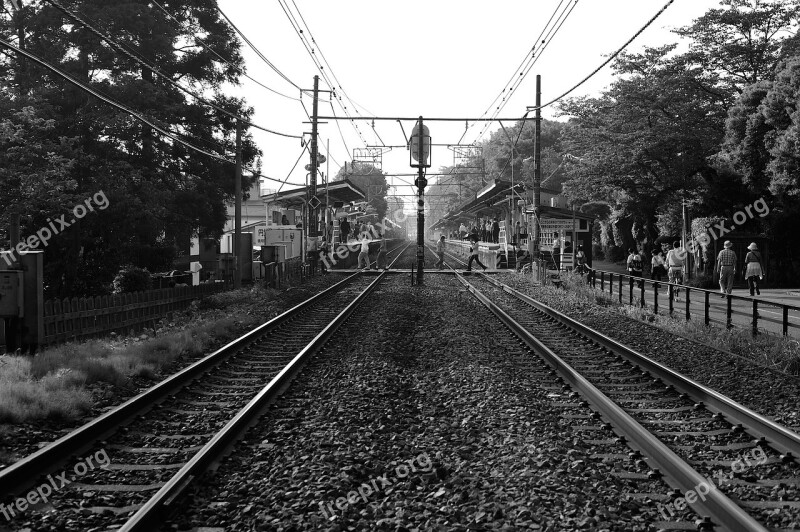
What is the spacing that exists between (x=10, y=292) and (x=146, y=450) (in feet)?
20.4

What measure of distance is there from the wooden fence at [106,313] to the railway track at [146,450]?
3.89m

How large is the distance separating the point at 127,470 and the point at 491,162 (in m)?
101

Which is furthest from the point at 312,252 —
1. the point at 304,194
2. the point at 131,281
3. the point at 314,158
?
the point at 131,281

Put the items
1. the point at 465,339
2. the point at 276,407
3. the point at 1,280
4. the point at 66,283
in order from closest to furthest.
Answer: the point at 276,407
the point at 1,280
the point at 465,339
the point at 66,283

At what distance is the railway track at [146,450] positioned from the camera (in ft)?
15.4

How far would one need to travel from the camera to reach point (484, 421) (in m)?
6.94

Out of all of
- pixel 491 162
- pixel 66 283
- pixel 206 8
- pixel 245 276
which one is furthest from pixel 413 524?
pixel 491 162

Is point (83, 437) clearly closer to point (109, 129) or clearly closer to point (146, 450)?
point (146, 450)

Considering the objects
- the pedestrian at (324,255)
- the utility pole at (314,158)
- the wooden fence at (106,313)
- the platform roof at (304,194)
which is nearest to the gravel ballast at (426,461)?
the wooden fence at (106,313)

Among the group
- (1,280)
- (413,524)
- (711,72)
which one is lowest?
(413,524)

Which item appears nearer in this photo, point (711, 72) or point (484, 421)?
point (484, 421)

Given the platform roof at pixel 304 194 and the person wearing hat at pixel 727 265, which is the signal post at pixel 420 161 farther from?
the platform roof at pixel 304 194

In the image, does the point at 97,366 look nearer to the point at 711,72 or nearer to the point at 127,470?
the point at 127,470

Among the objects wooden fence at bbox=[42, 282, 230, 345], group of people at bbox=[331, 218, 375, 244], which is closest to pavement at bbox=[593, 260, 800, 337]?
wooden fence at bbox=[42, 282, 230, 345]
